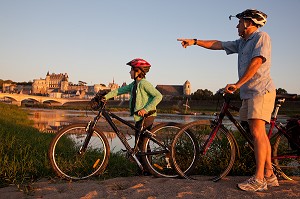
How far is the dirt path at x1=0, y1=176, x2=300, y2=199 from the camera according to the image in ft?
12.3

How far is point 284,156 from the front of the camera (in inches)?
184

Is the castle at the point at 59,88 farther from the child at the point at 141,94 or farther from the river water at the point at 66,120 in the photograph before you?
the child at the point at 141,94

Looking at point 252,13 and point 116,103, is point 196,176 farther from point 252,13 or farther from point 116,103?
point 116,103

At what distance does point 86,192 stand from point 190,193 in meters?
1.24

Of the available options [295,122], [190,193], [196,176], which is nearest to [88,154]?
[196,176]

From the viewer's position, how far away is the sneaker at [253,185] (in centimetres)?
396

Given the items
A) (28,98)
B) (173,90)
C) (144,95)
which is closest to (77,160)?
(144,95)

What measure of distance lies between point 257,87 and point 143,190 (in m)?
1.94

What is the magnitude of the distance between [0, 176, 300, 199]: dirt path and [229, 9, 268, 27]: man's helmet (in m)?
2.17

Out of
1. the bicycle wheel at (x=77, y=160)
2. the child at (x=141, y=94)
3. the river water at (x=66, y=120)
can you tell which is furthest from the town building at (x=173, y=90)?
the bicycle wheel at (x=77, y=160)

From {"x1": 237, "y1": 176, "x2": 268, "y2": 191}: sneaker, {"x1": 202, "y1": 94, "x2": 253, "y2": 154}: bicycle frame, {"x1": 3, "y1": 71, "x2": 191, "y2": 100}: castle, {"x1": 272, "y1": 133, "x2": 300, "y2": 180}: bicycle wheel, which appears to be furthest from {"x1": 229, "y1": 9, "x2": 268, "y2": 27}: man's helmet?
{"x1": 3, "y1": 71, "x2": 191, "y2": 100}: castle

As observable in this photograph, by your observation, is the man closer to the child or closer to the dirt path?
the dirt path

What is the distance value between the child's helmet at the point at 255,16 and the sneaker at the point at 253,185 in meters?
2.04

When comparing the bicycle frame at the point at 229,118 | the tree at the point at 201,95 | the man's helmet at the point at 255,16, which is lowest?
the bicycle frame at the point at 229,118
